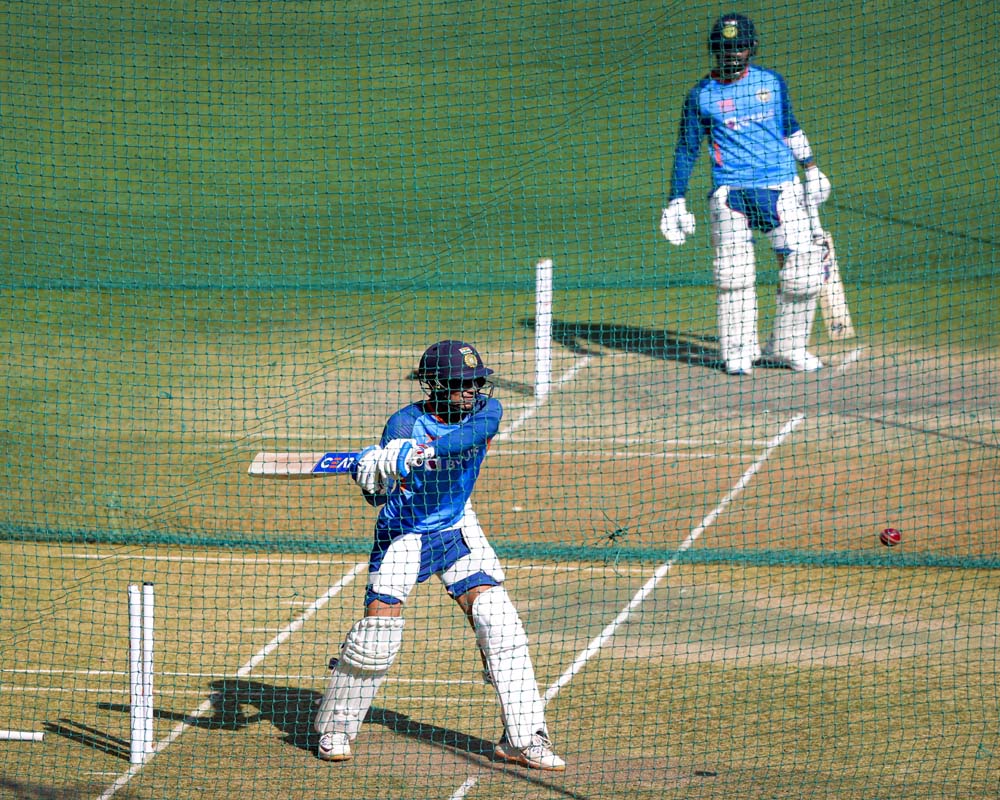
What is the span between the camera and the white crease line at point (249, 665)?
19.4 ft

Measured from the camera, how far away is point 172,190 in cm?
1659

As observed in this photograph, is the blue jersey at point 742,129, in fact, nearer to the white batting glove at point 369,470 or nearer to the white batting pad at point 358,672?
the white batting glove at point 369,470

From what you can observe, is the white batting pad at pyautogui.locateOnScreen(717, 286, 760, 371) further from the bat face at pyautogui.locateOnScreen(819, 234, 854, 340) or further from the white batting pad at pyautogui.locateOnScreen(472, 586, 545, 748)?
the white batting pad at pyautogui.locateOnScreen(472, 586, 545, 748)

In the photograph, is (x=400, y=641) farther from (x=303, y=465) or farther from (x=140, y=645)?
(x=140, y=645)

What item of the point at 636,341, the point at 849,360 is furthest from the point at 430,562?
the point at 636,341

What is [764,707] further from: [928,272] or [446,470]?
[928,272]

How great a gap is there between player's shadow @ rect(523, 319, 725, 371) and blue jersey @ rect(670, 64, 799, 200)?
1638mm

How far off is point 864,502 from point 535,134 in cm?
717

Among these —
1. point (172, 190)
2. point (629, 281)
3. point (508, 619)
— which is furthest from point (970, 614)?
point (172, 190)

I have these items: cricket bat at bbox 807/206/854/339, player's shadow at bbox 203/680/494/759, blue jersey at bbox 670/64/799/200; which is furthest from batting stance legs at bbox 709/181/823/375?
player's shadow at bbox 203/680/494/759

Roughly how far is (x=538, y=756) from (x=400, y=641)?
2.46ft

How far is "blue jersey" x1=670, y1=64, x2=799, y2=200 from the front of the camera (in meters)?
11.9

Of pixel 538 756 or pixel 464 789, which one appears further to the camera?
pixel 538 756

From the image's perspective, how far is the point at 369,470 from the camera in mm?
5879
